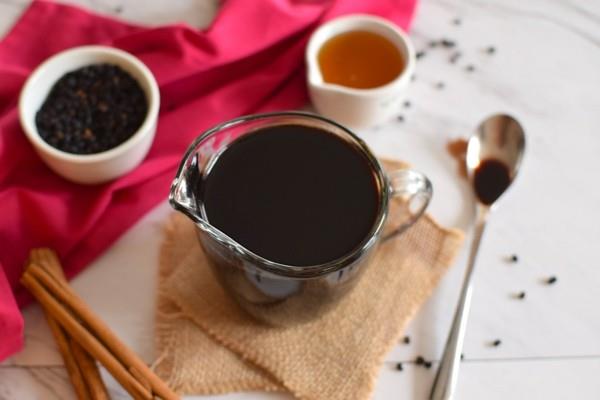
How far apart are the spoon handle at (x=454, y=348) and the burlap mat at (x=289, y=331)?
0.04 metres

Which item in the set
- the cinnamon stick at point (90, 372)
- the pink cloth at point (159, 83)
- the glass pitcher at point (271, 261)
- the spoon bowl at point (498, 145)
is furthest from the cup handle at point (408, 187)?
the cinnamon stick at point (90, 372)

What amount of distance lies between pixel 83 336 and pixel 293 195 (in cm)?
28

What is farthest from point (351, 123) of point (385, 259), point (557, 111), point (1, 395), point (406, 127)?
point (1, 395)

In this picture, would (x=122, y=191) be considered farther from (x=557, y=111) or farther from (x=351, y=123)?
(x=557, y=111)

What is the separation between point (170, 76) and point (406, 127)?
1.08 feet

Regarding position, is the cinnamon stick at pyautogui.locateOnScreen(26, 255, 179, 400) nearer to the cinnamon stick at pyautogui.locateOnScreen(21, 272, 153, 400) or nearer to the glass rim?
the cinnamon stick at pyautogui.locateOnScreen(21, 272, 153, 400)

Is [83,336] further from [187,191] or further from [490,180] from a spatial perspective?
[490,180]

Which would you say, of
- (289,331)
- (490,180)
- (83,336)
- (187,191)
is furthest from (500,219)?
(83,336)

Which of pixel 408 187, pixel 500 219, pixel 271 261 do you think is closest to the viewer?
pixel 271 261

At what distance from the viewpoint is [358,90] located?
887 mm

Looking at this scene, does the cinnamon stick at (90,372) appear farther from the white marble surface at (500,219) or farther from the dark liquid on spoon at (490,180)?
the dark liquid on spoon at (490,180)

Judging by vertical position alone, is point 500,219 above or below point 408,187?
below

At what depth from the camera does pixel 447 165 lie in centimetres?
91

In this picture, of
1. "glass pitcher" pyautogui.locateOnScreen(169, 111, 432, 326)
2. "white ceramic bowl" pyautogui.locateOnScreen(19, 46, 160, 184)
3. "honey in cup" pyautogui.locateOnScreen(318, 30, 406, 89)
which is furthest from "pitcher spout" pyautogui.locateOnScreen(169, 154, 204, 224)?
"honey in cup" pyautogui.locateOnScreen(318, 30, 406, 89)
